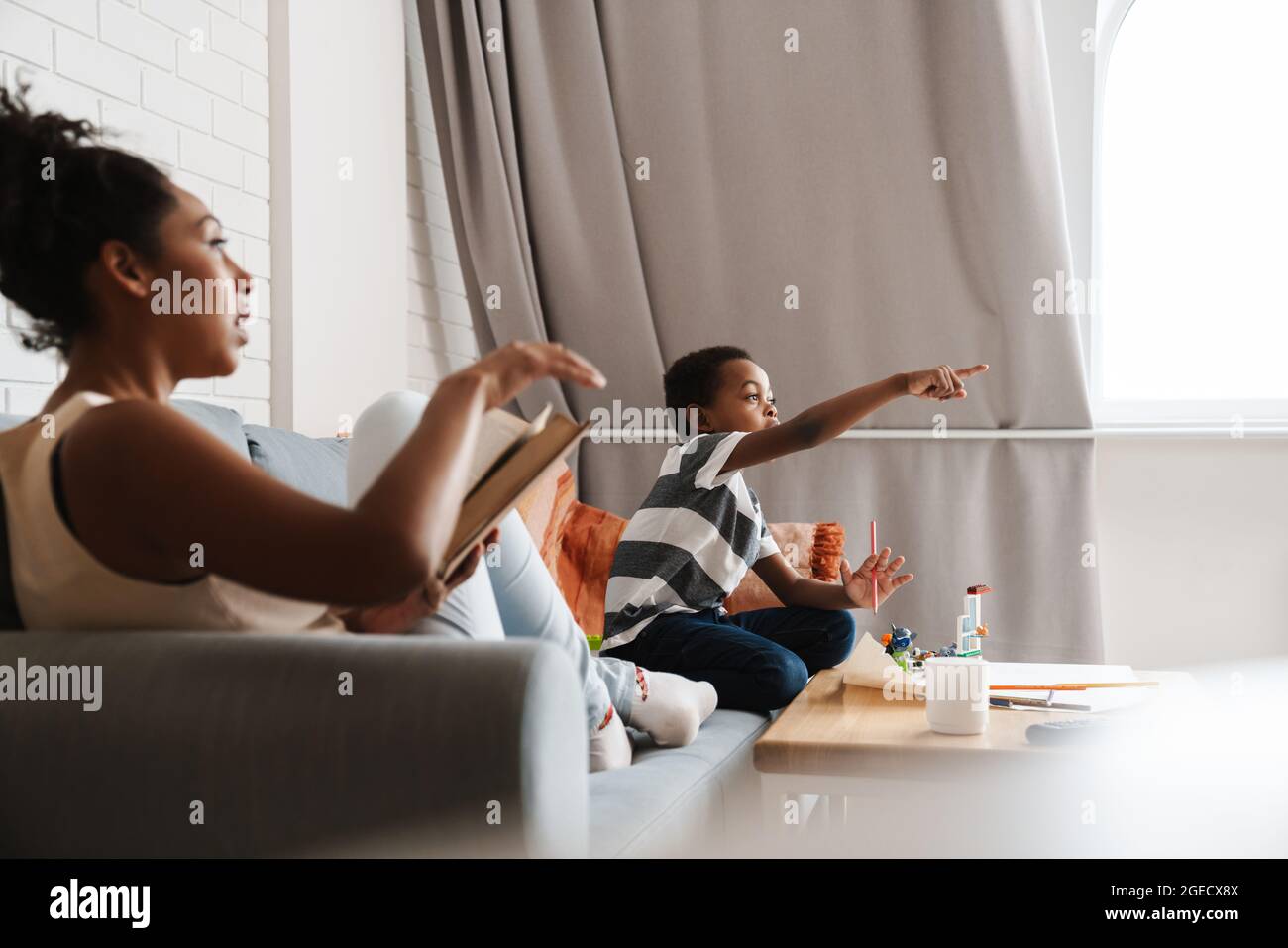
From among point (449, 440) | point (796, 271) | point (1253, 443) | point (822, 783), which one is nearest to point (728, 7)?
point (796, 271)

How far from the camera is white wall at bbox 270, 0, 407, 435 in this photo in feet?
7.86

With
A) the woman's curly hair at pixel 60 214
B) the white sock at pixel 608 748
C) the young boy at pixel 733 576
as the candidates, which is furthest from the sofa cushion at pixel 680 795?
the woman's curly hair at pixel 60 214

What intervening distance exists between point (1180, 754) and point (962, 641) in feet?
1.51

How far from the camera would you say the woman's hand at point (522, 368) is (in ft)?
2.92

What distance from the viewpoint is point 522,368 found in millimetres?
906

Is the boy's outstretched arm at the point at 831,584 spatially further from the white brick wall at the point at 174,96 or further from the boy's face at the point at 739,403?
the white brick wall at the point at 174,96

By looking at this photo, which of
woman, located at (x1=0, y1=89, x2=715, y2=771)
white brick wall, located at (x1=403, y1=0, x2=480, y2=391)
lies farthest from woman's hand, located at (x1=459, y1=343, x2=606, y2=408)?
white brick wall, located at (x1=403, y1=0, x2=480, y2=391)

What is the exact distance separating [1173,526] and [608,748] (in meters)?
2.20

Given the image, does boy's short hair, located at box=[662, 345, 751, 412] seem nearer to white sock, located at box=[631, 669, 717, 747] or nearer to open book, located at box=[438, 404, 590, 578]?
white sock, located at box=[631, 669, 717, 747]

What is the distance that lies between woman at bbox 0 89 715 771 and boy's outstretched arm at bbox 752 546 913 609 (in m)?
1.03

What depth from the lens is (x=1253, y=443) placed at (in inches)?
118

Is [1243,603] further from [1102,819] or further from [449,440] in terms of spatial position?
[449,440]

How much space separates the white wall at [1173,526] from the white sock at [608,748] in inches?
81.9

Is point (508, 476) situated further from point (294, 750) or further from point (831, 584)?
point (831, 584)
